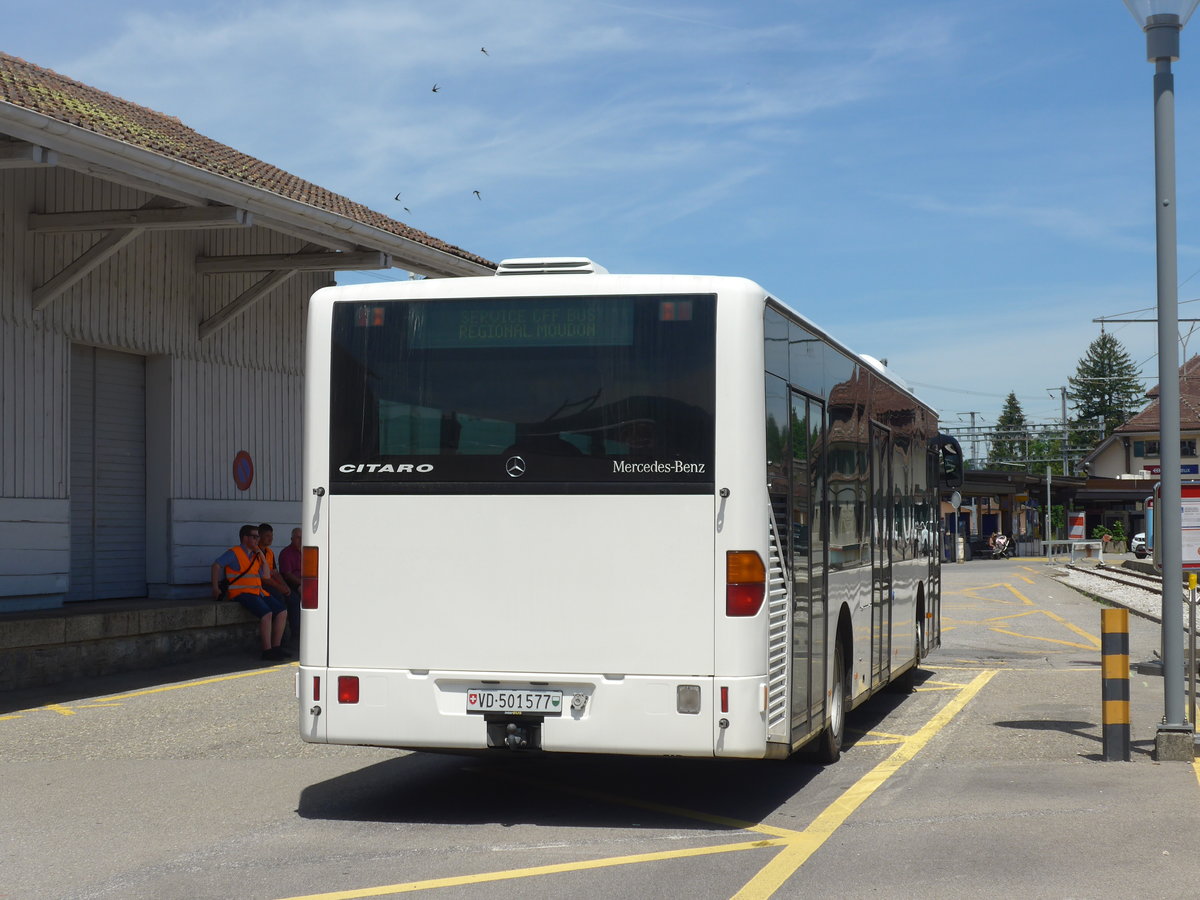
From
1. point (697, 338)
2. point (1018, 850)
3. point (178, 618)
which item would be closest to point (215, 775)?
point (697, 338)

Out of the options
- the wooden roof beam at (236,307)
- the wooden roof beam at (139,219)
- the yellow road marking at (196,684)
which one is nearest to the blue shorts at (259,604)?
the yellow road marking at (196,684)

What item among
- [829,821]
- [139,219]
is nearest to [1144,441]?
[139,219]

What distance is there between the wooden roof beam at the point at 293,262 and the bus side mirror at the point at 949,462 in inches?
299

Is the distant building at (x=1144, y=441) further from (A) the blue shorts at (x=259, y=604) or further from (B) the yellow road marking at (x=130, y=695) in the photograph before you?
(B) the yellow road marking at (x=130, y=695)

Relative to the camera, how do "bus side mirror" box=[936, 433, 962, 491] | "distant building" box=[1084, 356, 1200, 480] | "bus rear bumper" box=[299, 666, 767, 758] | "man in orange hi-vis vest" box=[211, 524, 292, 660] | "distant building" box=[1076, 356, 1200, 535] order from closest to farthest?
"bus rear bumper" box=[299, 666, 767, 758]
"bus side mirror" box=[936, 433, 962, 491]
"man in orange hi-vis vest" box=[211, 524, 292, 660]
"distant building" box=[1084, 356, 1200, 480]
"distant building" box=[1076, 356, 1200, 535]

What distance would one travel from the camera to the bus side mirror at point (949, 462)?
52.4 feet

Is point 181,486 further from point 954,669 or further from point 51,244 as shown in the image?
point 954,669

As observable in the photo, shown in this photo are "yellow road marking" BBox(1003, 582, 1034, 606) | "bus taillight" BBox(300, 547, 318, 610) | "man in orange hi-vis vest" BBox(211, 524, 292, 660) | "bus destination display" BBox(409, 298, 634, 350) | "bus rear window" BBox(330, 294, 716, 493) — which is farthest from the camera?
"yellow road marking" BBox(1003, 582, 1034, 606)

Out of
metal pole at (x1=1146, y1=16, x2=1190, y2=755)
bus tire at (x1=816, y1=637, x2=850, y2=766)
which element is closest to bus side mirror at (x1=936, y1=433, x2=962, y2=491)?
metal pole at (x1=1146, y1=16, x2=1190, y2=755)

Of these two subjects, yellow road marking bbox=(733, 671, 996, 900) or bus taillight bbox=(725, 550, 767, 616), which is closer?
yellow road marking bbox=(733, 671, 996, 900)

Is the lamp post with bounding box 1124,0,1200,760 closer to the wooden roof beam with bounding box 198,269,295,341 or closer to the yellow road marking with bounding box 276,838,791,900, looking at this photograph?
the yellow road marking with bounding box 276,838,791,900

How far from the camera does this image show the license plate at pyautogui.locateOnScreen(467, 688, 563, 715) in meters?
7.39

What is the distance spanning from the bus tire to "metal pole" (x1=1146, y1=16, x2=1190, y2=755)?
201cm

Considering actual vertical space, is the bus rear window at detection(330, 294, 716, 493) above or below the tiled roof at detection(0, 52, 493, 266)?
below
